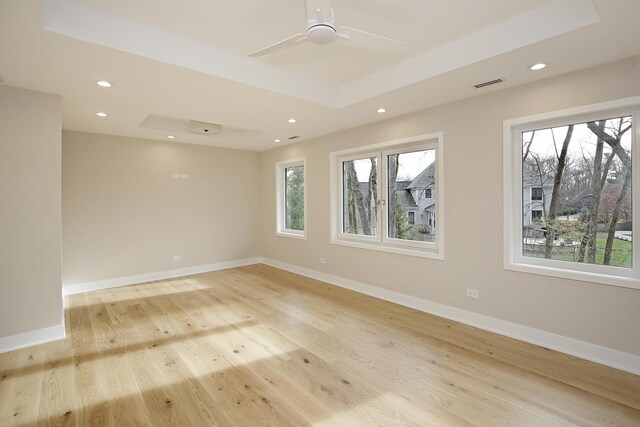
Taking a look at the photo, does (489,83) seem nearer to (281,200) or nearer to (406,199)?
(406,199)

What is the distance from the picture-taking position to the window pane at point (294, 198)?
596 cm

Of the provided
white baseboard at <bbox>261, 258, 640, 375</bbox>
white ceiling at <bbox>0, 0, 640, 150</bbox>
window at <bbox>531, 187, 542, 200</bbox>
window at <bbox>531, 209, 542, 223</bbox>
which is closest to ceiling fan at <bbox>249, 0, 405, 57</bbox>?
white ceiling at <bbox>0, 0, 640, 150</bbox>

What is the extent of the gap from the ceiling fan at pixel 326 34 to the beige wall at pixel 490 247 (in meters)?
1.66

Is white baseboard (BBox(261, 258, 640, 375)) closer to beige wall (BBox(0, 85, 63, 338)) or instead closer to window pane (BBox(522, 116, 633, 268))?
window pane (BBox(522, 116, 633, 268))

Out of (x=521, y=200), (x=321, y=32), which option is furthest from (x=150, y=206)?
(x=521, y=200)

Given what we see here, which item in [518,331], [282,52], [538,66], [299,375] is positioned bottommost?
[299,375]

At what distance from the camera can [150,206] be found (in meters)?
5.35

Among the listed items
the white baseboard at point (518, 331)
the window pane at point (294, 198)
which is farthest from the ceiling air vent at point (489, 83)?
the window pane at point (294, 198)

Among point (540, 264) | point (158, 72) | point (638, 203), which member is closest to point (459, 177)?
point (540, 264)

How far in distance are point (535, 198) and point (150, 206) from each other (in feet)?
18.3

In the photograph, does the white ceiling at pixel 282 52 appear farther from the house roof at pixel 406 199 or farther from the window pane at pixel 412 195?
the house roof at pixel 406 199

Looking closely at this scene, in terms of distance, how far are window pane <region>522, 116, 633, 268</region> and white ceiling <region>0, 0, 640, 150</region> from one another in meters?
0.61

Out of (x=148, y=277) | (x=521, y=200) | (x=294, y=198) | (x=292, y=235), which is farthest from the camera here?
(x=294, y=198)

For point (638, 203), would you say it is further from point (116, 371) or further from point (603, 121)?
point (116, 371)
